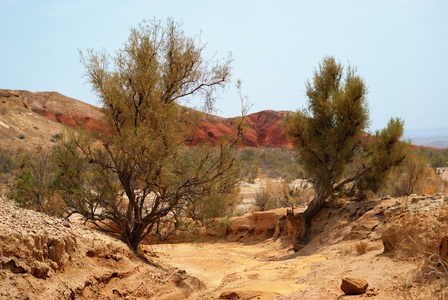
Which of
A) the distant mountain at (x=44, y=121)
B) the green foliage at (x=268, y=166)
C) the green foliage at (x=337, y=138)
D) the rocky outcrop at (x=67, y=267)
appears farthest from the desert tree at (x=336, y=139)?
the green foliage at (x=268, y=166)

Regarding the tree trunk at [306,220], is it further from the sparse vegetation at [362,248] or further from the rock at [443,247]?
the rock at [443,247]

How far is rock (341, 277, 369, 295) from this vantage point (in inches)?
248

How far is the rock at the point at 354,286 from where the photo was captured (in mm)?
6289

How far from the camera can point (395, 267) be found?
7.45m

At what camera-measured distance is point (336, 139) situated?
Answer: 1408 cm

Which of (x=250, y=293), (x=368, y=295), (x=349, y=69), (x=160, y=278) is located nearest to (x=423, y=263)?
(x=368, y=295)

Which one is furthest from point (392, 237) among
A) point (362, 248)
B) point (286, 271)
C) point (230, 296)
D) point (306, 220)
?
point (306, 220)

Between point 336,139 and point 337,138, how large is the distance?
0.06 metres

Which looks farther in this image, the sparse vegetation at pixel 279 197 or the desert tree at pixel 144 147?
the sparse vegetation at pixel 279 197

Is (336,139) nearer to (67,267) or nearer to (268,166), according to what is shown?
(67,267)

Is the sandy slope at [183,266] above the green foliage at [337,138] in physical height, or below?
below

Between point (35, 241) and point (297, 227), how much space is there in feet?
→ 33.4

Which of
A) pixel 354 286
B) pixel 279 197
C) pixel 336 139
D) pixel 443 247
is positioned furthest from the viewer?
pixel 279 197

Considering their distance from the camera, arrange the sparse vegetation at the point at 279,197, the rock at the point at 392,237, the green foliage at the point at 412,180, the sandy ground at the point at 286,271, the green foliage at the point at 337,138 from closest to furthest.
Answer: the sandy ground at the point at 286,271
the rock at the point at 392,237
the green foliage at the point at 337,138
the green foliage at the point at 412,180
the sparse vegetation at the point at 279,197
